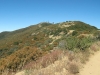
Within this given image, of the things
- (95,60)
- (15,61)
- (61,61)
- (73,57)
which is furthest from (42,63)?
(15,61)

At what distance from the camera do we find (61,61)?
8.74 m

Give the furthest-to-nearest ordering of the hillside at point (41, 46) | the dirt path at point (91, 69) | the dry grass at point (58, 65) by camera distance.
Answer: the hillside at point (41, 46)
the dirt path at point (91, 69)
the dry grass at point (58, 65)

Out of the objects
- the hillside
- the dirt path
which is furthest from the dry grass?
the hillside

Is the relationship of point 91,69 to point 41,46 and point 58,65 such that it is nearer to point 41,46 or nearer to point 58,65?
point 58,65

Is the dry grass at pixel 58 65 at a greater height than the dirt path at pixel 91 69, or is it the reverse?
the dry grass at pixel 58 65

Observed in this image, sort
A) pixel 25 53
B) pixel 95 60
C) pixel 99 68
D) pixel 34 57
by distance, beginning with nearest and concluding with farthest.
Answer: pixel 99 68
pixel 95 60
pixel 34 57
pixel 25 53

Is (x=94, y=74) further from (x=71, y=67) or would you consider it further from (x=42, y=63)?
(x=42, y=63)

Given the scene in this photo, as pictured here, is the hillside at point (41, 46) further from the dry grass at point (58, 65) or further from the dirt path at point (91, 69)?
the dirt path at point (91, 69)

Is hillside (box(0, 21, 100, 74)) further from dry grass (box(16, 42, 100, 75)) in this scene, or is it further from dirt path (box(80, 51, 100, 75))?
→ dirt path (box(80, 51, 100, 75))

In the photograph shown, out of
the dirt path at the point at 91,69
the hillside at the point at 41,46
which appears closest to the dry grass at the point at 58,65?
the dirt path at the point at 91,69

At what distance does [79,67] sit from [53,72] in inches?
63.4

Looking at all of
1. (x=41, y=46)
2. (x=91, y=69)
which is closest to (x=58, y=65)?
(x=91, y=69)

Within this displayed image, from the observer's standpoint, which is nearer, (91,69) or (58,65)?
(58,65)

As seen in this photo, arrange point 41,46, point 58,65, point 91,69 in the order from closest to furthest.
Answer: point 58,65 → point 91,69 → point 41,46
